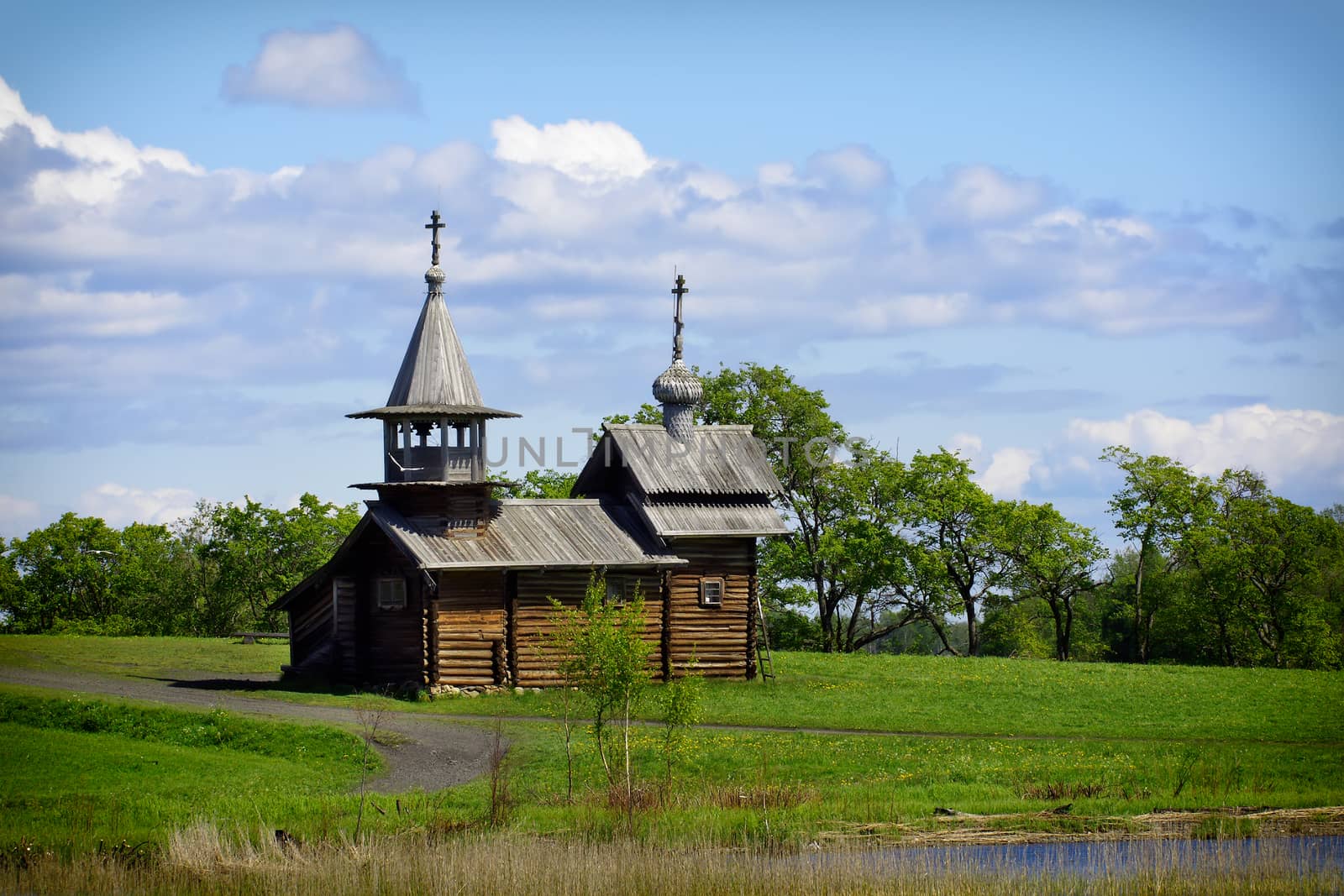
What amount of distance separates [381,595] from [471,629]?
308cm

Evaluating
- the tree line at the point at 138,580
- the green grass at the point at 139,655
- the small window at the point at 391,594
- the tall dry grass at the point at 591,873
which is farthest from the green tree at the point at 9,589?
the tall dry grass at the point at 591,873

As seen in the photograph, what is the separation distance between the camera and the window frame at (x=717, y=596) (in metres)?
47.3

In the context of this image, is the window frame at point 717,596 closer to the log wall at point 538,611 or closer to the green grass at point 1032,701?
the log wall at point 538,611

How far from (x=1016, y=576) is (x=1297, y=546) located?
1146 centimetres

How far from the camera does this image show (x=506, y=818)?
87.6ft

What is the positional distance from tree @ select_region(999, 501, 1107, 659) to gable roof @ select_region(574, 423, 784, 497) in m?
20.0

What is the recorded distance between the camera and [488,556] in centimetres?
4366

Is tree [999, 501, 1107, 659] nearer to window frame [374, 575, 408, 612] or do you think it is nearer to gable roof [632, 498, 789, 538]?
gable roof [632, 498, 789, 538]

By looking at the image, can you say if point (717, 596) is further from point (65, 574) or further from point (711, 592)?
point (65, 574)

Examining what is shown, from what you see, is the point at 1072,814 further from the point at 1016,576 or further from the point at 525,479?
the point at 525,479

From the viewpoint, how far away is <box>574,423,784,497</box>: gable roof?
158 ft

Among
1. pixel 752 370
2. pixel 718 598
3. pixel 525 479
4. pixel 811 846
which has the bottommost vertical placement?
pixel 811 846

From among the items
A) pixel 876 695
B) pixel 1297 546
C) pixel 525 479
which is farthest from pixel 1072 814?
pixel 525 479

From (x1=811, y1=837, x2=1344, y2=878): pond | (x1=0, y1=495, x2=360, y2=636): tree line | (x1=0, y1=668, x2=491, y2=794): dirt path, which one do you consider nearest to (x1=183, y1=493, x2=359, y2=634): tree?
(x1=0, y1=495, x2=360, y2=636): tree line
